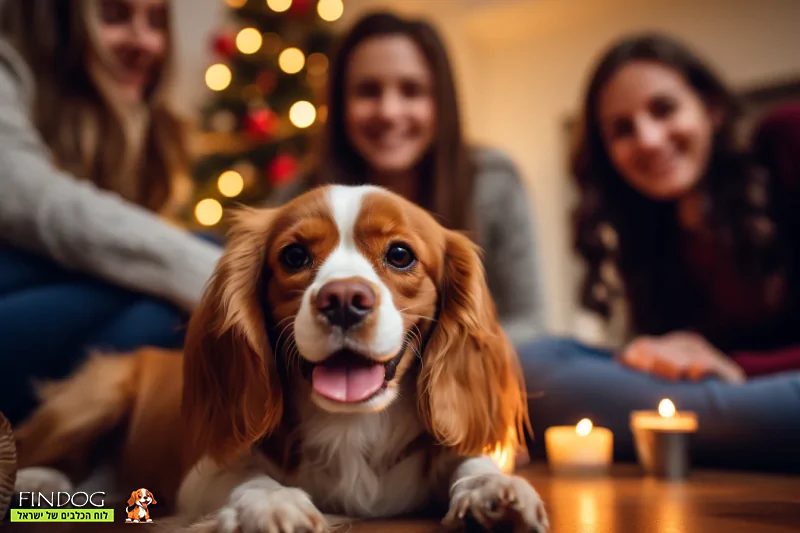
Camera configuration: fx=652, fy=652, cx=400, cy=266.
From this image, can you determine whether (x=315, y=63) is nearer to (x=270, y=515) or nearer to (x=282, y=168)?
(x=282, y=168)

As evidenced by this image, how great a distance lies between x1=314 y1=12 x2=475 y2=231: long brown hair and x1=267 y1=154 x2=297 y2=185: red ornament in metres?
2.12

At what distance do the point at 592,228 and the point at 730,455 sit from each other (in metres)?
1.16

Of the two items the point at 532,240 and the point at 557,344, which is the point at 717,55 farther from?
the point at 557,344

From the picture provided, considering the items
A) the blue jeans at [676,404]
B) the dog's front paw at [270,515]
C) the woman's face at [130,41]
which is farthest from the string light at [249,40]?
the dog's front paw at [270,515]

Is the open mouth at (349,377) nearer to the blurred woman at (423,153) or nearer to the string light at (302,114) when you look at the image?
the blurred woman at (423,153)

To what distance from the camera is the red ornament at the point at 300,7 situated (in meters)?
4.75

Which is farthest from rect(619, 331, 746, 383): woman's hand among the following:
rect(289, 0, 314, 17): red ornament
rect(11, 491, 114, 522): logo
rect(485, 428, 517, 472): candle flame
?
rect(289, 0, 314, 17): red ornament

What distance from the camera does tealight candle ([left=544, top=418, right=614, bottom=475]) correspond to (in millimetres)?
1592

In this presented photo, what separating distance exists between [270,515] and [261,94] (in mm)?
4326

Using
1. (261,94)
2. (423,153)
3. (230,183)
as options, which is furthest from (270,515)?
(261,94)

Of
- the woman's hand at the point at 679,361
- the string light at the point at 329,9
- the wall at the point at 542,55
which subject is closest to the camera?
the woman's hand at the point at 679,361

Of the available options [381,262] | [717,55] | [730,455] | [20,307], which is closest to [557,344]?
[730,455]

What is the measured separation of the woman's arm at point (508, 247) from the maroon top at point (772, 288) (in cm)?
65

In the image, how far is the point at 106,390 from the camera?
1475 millimetres
